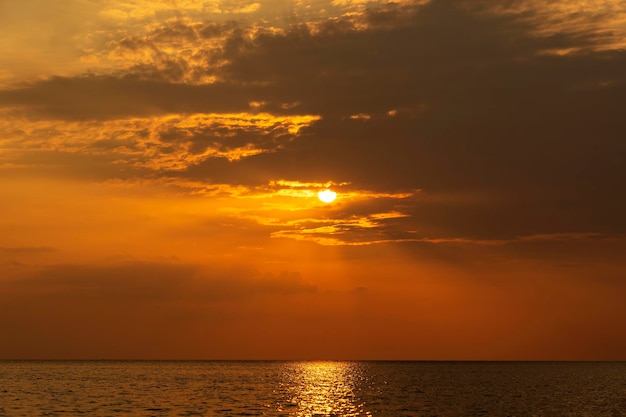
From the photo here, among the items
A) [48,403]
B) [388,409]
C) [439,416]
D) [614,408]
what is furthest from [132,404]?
[614,408]

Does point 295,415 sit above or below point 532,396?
below

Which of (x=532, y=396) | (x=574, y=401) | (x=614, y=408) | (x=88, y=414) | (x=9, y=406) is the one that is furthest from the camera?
(x=532, y=396)

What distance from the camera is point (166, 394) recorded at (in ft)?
402

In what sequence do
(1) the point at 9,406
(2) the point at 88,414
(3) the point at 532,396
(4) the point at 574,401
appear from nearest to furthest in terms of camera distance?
(2) the point at 88,414 < (1) the point at 9,406 < (4) the point at 574,401 < (3) the point at 532,396

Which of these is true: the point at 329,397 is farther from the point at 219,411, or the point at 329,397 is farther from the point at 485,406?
the point at 219,411

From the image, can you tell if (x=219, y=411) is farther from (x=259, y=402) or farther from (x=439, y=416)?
(x=439, y=416)

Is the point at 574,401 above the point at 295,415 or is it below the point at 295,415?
above

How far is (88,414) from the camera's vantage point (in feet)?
280

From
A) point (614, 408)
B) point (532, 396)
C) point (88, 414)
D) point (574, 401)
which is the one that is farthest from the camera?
point (532, 396)

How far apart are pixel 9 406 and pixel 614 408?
77.5m

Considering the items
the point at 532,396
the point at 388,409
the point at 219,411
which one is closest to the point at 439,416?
the point at 388,409

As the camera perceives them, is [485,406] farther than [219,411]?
Yes

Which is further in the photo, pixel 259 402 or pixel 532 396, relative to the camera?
pixel 532 396

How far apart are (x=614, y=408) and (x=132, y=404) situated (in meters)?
63.3
